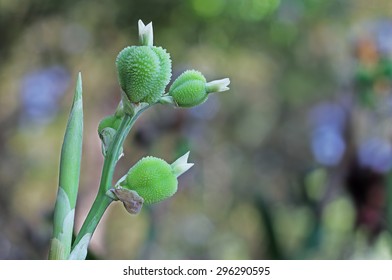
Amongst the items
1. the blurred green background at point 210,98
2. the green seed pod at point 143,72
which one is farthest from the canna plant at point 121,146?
the blurred green background at point 210,98

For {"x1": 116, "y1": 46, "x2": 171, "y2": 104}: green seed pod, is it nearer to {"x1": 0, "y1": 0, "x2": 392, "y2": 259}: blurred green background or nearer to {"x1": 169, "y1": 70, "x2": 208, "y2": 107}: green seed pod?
{"x1": 169, "y1": 70, "x2": 208, "y2": 107}: green seed pod

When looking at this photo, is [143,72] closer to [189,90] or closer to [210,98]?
[189,90]

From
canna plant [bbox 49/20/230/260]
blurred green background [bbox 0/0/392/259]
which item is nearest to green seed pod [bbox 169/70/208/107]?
Answer: canna plant [bbox 49/20/230/260]

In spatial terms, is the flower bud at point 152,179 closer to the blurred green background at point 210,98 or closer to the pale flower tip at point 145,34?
the pale flower tip at point 145,34

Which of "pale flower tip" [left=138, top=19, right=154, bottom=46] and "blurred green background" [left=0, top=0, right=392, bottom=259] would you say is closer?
"pale flower tip" [left=138, top=19, right=154, bottom=46]

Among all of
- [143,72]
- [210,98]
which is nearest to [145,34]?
[143,72]
